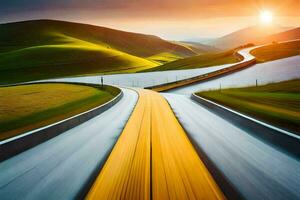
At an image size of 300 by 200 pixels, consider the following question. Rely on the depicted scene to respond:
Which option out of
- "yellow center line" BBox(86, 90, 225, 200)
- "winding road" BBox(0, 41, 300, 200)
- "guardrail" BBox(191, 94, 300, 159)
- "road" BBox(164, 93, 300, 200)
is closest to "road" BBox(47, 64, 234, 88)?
"guardrail" BBox(191, 94, 300, 159)

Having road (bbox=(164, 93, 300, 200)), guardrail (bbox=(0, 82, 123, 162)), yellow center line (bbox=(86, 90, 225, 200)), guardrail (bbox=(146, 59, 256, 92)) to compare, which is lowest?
road (bbox=(164, 93, 300, 200))

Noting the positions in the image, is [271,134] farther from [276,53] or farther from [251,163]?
[276,53]

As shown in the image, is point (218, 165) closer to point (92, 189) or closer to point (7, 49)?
point (92, 189)

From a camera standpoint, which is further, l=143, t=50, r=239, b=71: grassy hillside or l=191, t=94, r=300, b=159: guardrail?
l=143, t=50, r=239, b=71: grassy hillside

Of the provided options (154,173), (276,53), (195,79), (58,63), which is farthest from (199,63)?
(154,173)

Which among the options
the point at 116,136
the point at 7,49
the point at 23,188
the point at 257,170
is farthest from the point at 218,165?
the point at 7,49

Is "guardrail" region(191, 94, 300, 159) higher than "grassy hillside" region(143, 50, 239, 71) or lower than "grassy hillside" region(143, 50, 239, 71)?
lower

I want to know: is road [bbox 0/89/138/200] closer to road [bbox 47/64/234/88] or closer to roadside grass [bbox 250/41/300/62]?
road [bbox 47/64/234/88]
